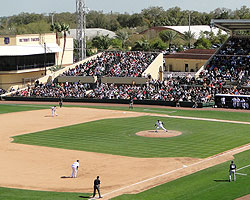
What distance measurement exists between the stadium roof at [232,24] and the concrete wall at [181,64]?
16250mm

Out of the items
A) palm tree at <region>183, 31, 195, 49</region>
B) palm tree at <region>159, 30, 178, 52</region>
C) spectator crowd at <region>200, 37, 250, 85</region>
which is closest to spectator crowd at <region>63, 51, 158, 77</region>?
spectator crowd at <region>200, 37, 250, 85</region>

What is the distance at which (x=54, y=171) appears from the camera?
110 feet

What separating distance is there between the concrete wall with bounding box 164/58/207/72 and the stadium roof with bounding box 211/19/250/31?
1625 cm

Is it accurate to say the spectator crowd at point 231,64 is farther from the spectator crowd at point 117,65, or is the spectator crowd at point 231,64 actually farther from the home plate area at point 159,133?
the home plate area at point 159,133

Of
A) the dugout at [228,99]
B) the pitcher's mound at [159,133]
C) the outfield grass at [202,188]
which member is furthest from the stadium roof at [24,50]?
the outfield grass at [202,188]

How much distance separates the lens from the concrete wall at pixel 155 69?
75625 mm

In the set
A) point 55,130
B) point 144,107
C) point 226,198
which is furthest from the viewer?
point 144,107

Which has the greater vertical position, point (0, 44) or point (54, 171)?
point (0, 44)

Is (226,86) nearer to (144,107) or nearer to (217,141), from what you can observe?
(144,107)

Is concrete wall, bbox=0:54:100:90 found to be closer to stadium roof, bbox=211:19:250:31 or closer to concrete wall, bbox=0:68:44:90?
concrete wall, bbox=0:68:44:90

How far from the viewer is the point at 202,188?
2825 centimetres

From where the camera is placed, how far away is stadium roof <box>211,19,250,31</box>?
70.3 m

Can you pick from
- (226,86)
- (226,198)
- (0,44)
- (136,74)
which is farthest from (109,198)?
(0,44)

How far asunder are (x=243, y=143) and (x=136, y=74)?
115 feet
